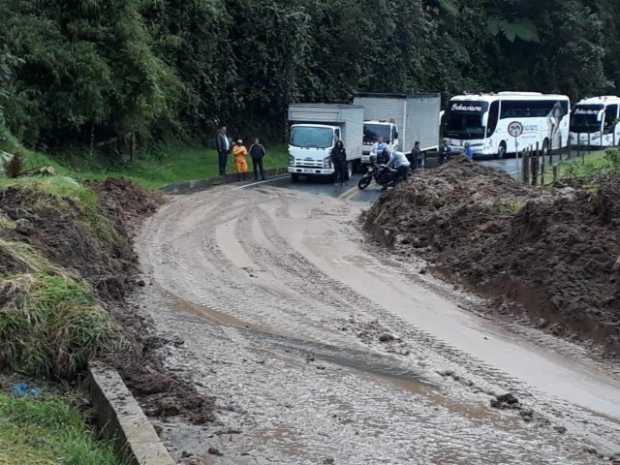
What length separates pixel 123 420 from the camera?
7633mm

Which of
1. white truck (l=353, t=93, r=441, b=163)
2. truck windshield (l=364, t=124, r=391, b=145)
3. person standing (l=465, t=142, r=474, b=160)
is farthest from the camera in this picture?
person standing (l=465, t=142, r=474, b=160)

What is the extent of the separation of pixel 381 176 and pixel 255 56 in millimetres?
15698

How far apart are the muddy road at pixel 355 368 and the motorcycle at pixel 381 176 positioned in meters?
11.1

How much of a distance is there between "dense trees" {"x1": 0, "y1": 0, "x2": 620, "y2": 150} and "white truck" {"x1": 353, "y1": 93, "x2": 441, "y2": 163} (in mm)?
4851

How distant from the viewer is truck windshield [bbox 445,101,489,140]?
156 feet

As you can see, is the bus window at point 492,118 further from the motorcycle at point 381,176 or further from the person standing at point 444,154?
the motorcycle at point 381,176

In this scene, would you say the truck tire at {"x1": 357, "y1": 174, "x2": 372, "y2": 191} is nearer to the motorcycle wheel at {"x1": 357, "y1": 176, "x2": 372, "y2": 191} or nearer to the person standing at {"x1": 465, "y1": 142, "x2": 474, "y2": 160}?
the motorcycle wheel at {"x1": 357, "y1": 176, "x2": 372, "y2": 191}

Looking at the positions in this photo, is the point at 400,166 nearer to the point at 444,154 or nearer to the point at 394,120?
the point at 394,120

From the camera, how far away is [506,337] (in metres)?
13.2

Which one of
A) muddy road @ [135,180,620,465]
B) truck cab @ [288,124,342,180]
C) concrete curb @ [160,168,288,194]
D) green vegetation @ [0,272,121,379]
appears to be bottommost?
muddy road @ [135,180,620,465]

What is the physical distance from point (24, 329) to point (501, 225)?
10.9 metres

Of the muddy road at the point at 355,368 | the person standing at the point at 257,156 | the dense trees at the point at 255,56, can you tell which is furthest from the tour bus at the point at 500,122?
the muddy road at the point at 355,368

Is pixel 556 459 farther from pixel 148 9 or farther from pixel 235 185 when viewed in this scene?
pixel 148 9

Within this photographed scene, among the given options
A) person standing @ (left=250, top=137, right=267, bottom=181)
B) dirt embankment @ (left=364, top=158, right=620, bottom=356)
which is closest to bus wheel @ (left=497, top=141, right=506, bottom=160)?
person standing @ (left=250, top=137, right=267, bottom=181)
